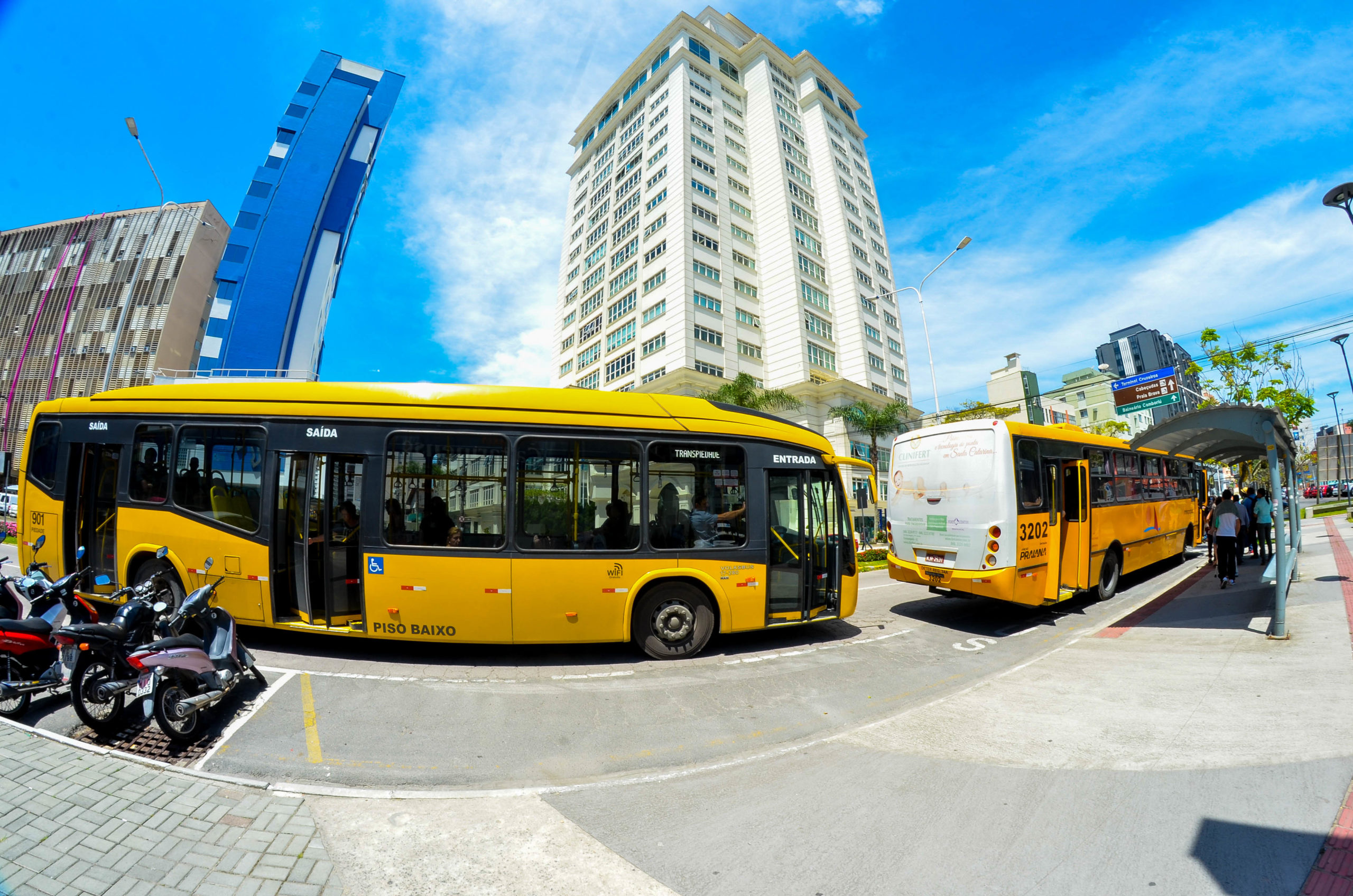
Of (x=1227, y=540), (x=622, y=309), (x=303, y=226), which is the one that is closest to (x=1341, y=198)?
(x=1227, y=540)

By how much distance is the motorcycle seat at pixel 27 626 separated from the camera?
481 centimetres

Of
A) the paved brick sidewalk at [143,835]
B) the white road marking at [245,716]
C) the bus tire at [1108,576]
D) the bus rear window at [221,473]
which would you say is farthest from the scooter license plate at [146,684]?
the bus tire at [1108,576]

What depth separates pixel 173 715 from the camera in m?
4.28

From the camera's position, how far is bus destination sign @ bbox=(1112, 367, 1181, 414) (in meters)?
19.1

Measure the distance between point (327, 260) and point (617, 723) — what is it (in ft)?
170

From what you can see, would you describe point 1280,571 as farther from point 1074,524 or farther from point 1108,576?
point 1108,576

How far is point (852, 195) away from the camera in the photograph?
179 ft

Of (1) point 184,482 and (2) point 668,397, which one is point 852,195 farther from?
(1) point 184,482

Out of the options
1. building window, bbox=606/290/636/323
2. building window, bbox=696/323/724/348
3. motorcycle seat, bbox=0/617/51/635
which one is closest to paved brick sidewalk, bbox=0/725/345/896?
motorcycle seat, bbox=0/617/51/635

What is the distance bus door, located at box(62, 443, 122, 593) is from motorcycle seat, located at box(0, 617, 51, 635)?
2572mm

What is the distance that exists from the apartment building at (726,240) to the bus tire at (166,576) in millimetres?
31716

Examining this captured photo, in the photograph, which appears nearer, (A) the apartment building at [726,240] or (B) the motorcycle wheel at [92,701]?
(B) the motorcycle wheel at [92,701]

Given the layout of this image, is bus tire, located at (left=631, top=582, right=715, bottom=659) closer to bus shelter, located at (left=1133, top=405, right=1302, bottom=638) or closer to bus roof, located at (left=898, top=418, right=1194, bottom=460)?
bus roof, located at (left=898, top=418, right=1194, bottom=460)

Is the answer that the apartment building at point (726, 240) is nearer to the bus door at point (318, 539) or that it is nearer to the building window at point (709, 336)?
the building window at point (709, 336)
